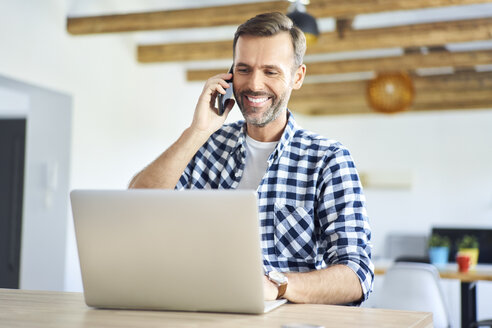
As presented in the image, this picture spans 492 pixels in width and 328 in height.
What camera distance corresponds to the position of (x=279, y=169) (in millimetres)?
1960

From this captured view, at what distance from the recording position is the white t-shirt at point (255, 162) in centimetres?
207

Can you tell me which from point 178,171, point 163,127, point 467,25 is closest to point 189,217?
point 178,171

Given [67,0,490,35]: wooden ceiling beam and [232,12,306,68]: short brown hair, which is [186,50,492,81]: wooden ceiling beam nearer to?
[67,0,490,35]: wooden ceiling beam

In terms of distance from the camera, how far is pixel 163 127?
6340mm

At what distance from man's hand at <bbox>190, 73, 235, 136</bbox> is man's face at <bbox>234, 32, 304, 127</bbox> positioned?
0.24 feet

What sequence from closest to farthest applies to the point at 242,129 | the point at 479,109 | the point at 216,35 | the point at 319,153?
the point at 319,153 < the point at 242,129 < the point at 216,35 < the point at 479,109

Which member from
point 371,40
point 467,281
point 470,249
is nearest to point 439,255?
point 470,249

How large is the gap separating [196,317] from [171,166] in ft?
2.55

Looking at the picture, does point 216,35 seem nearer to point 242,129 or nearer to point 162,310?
point 242,129

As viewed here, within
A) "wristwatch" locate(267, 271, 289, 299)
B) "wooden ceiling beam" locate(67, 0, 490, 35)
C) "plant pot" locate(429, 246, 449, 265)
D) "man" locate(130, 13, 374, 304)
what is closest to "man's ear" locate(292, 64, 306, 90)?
"man" locate(130, 13, 374, 304)

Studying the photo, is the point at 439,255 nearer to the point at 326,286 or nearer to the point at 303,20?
the point at 303,20

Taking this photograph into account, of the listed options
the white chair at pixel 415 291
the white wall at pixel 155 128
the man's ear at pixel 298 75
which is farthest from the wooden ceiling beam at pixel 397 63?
the man's ear at pixel 298 75

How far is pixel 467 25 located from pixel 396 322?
4361mm

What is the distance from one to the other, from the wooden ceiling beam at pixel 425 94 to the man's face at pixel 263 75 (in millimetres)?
5905
